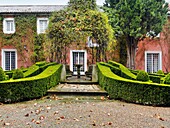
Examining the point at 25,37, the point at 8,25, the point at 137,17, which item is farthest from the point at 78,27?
the point at 8,25

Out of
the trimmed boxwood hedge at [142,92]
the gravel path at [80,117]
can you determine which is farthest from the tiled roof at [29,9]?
the gravel path at [80,117]

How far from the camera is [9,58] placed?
22531mm

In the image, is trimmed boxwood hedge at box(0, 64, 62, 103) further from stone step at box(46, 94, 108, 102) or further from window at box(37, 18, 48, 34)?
window at box(37, 18, 48, 34)

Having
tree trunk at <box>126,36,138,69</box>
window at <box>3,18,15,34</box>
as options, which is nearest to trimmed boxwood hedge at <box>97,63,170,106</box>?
tree trunk at <box>126,36,138,69</box>

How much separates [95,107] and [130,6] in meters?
13.9

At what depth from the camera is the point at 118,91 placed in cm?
919

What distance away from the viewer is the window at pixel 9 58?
22.5 m

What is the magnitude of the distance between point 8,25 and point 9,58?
2775 mm

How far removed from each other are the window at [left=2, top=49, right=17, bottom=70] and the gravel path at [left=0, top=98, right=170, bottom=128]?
15426mm

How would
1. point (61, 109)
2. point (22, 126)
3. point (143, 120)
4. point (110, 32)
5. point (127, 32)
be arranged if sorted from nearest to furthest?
1. point (22, 126)
2. point (143, 120)
3. point (61, 109)
4. point (110, 32)
5. point (127, 32)

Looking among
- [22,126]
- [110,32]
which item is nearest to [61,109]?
[22,126]

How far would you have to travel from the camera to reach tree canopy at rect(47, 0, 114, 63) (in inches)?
598

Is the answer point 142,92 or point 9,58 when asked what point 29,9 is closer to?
point 9,58

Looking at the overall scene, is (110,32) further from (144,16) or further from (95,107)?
(95,107)
